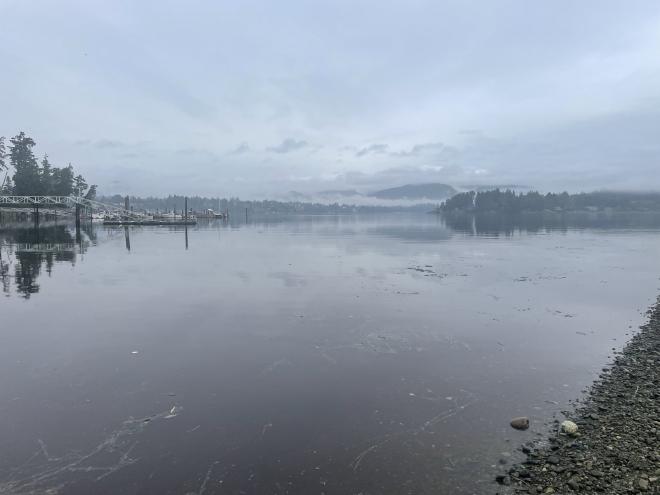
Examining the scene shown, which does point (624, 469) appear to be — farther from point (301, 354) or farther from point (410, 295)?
point (410, 295)

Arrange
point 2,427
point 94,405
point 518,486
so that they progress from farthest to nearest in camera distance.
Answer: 1. point 94,405
2. point 2,427
3. point 518,486

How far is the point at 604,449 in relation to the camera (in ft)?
31.7

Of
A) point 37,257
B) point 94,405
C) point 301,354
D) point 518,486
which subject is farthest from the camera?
point 37,257

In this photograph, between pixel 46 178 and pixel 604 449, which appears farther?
pixel 46 178

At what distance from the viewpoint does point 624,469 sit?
28.9ft

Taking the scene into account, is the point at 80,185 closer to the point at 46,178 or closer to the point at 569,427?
the point at 46,178

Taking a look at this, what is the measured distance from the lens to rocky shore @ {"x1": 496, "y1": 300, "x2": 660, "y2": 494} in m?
8.46

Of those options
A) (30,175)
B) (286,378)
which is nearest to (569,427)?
(286,378)

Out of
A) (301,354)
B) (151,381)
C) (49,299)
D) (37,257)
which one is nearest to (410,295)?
(301,354)

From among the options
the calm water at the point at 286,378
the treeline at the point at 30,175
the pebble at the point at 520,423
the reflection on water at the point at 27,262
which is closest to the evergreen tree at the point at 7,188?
the treeline at the point at 30,175

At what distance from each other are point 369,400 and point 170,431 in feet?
17.6

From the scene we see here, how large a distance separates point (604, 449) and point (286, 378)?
8.56 m

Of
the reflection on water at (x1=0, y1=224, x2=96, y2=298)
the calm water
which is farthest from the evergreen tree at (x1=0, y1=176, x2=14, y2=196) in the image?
the calm water

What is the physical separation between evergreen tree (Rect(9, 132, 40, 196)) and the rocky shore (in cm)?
14042
